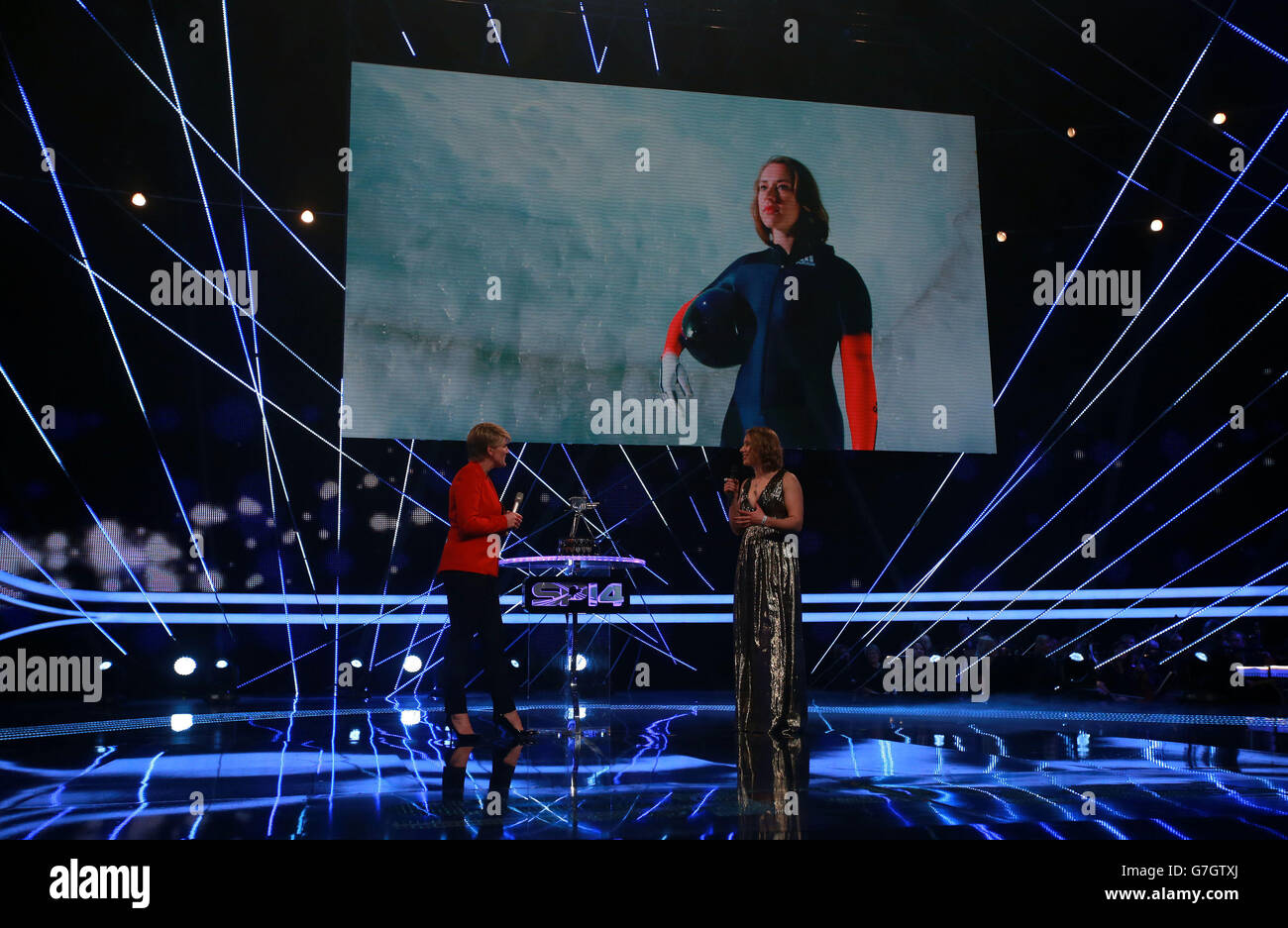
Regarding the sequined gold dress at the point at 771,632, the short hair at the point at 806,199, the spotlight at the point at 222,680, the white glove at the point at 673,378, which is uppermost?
the short hair at the point at 806,199

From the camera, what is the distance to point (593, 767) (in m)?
3.38

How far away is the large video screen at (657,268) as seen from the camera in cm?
647

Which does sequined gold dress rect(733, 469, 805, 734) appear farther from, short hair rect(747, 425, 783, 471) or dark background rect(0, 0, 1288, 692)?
dark background rect(0, 0, 1288, 692)

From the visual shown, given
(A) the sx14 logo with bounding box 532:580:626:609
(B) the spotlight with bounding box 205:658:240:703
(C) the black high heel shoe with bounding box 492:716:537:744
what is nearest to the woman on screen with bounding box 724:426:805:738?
(A) the sx14 logo with bounding box 532:580:626:609

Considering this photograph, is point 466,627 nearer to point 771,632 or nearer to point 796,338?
point 771,632

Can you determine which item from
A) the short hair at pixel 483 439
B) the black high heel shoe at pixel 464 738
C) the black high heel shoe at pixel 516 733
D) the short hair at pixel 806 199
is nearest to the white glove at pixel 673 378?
the short hair at pixel 806 199

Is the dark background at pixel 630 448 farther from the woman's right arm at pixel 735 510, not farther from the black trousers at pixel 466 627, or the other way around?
the black trousers at pixel 466 627

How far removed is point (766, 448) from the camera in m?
4.43

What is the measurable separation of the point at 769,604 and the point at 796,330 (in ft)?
9.87

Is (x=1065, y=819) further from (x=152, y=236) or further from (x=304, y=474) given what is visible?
(x=152, y=236)

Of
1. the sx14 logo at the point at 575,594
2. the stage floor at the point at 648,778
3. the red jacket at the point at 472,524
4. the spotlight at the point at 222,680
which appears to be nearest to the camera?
the stage floor at the point at 648,778

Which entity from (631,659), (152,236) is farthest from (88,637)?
(631,659)

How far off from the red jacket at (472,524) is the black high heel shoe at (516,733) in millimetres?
626

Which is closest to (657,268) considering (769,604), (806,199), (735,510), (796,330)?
(796,330)
